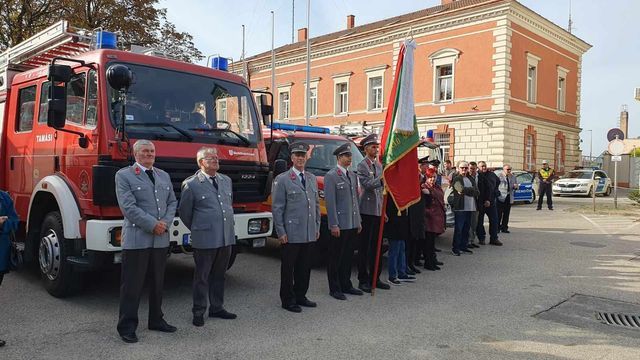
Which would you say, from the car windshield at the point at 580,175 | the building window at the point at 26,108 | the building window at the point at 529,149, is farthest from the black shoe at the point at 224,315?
the car windshield at the point at 580,175

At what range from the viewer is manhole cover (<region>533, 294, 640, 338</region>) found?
5.66m

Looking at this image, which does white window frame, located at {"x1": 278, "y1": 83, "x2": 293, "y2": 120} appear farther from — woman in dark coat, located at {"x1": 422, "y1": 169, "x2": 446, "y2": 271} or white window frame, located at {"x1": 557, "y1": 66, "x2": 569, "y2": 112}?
woman in dark coat, located at {"x1": 422, "y1": 169, "x2": 446, "y2": 271}

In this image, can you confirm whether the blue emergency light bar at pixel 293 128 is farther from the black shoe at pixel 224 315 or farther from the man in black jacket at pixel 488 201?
the black shoe at pixel 224 315

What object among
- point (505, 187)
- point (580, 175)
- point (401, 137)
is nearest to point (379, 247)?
point (401, 137)

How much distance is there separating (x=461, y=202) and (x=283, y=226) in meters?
4.94

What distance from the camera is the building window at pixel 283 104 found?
131ft

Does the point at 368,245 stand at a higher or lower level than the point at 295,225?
lower

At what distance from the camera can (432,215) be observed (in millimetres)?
8844

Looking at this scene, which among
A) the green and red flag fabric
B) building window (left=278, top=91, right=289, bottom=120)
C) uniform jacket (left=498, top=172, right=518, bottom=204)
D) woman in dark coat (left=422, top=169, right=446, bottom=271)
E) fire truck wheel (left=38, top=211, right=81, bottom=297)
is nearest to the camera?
fire truck wheel (left=38, top=211, right=81, bottom=297)

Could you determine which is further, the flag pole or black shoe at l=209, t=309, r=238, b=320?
the flag pole

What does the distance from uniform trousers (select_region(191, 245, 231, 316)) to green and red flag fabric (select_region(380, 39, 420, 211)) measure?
96.5 inches

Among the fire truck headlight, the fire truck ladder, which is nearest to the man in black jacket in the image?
the fire truck headlight

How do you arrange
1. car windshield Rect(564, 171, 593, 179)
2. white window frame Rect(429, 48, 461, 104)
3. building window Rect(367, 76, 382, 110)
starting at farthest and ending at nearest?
building window Rect(367, 76, 382, 110) < white window frame Rect(429, 48, 461, 104) < car windshield Rect(564, 171, 593, 179)

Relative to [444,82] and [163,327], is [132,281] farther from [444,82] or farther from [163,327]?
[444,82]
